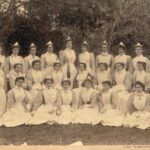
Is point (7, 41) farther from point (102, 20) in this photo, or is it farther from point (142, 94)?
point (142, 94)

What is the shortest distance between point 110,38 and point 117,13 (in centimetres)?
75

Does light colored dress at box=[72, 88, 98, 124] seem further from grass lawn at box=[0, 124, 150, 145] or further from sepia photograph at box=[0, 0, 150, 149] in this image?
grass lawn at box=[0, 124, 150, 145]

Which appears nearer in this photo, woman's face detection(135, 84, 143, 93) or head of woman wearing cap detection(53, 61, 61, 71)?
woman's face detection(135, 84, 143, 93)

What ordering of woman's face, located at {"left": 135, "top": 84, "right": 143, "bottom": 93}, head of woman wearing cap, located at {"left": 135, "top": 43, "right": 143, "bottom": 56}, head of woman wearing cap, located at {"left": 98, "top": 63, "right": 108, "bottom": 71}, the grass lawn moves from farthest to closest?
head of woman wearing cap, located at {"left": 98, "top": 63, "right": 108, "bottom": 71}
head of woman wearing cap, located at {"left": 135, "top": 43, "right": 143, "bottom": 56}
woman's face, located at {"left": 135, "top": 84, "right": 143, "bottom": 93}
the grass lawn

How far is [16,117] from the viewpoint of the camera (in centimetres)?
1238

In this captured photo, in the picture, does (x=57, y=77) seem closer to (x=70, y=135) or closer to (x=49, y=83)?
(x=49, y=83)

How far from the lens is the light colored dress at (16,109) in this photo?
12.3 m

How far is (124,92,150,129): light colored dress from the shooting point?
12.0 m

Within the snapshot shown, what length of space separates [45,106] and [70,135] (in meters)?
1.54

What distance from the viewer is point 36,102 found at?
12.8 meters

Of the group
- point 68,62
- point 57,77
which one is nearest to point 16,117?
point 57,77

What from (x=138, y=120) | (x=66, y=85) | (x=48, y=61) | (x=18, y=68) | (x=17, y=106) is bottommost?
(x=138, y=120)

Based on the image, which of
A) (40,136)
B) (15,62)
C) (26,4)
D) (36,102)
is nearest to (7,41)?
(26,4)

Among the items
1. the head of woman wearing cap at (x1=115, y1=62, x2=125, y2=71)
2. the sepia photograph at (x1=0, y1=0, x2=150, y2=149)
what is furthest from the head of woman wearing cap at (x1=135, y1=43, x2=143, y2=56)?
the head of woman wearing cap at (x1=115, y1=62, x2=125, y2=71)
